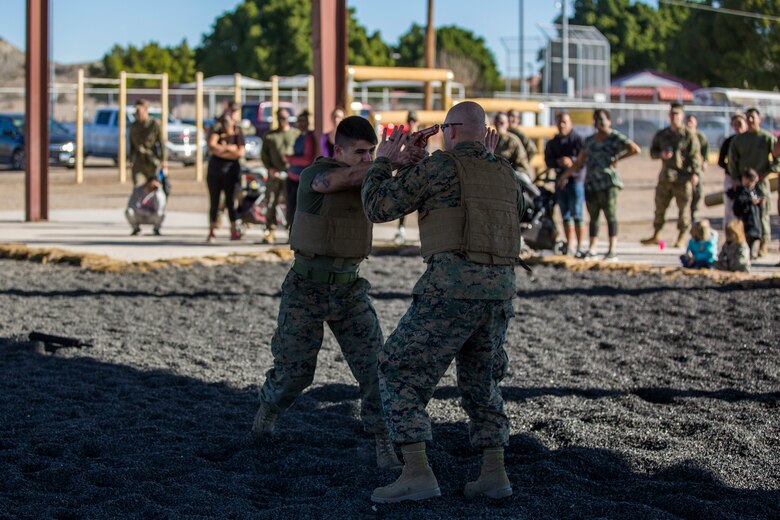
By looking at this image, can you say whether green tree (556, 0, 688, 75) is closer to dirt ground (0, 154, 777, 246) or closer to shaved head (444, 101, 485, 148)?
dirt ground (0, 154, 777, 246)

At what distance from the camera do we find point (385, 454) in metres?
5.52

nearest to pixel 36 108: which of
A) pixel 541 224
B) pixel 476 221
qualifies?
pixel 541 224

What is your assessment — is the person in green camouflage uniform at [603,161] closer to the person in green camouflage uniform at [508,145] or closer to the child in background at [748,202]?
the person in green camouflage uniform at [508,145]

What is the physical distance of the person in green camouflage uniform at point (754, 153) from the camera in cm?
1344

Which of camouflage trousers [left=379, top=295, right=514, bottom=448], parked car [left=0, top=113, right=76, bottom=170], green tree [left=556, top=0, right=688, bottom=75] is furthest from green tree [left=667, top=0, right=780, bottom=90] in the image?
camouflage trousers [left=379, top=295, right=514, bottom=448]

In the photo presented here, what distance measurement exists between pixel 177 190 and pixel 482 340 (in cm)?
2357

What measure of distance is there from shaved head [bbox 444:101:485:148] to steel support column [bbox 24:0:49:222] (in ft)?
51.4

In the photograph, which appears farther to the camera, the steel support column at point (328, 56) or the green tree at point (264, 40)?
the green tree at point (264, 40)

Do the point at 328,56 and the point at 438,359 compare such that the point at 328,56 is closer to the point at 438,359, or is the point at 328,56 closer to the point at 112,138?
the point at 438,359

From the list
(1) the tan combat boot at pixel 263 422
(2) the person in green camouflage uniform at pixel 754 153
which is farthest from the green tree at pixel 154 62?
(1) the tan combat boot at pixel 263 422

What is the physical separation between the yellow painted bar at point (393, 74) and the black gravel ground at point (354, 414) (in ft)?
19.0

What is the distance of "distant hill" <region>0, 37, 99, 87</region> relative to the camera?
85.2 m

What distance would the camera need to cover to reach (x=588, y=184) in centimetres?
1388

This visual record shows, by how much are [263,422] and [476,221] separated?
185cm
